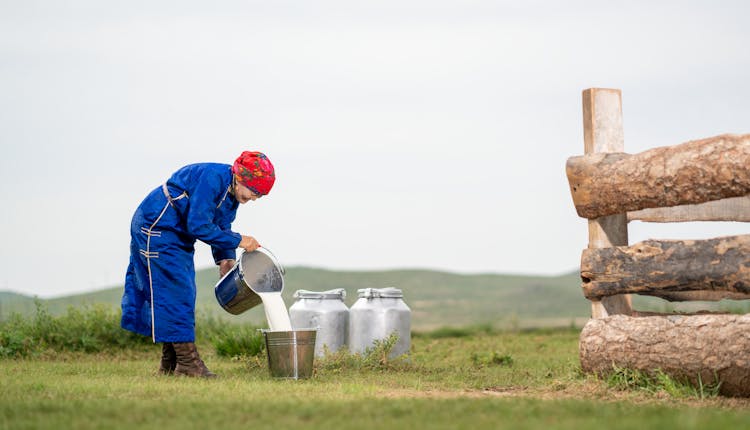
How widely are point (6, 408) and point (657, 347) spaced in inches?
204

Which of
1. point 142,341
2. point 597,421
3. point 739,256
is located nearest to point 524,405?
point 597,421

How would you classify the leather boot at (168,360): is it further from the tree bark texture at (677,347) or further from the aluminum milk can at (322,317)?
the tree bark texture at (677,347)

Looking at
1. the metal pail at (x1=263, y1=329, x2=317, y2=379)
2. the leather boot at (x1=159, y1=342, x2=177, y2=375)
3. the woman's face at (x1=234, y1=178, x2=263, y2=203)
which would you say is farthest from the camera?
the leather boot at (x1=159, y1=342, x2=177, y2=375)

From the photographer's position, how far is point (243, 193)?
815 centimetres

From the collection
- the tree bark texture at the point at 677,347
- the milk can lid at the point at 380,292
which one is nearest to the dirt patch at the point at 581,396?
the tree bark texture at the point at 677,347

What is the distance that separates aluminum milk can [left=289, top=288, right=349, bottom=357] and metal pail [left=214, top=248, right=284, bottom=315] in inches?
52.9

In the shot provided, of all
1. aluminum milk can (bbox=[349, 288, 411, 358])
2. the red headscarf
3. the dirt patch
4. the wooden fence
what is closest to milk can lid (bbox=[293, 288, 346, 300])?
aluminum milk can (bbox=[349, 288, 411, 358])

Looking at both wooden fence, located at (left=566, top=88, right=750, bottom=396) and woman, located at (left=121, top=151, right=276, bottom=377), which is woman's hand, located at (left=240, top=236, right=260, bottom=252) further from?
wooden fence, located at (left=566, top=88, right=750, bottom=396)

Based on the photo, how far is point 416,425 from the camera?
500 cm

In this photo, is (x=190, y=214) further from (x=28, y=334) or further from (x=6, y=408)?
(x=28, y=334)

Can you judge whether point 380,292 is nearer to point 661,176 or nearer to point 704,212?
point 661,176

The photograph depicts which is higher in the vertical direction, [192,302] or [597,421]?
[192,302]

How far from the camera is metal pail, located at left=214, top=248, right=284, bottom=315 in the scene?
8055 millimetres

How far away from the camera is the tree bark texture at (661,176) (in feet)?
24.0
